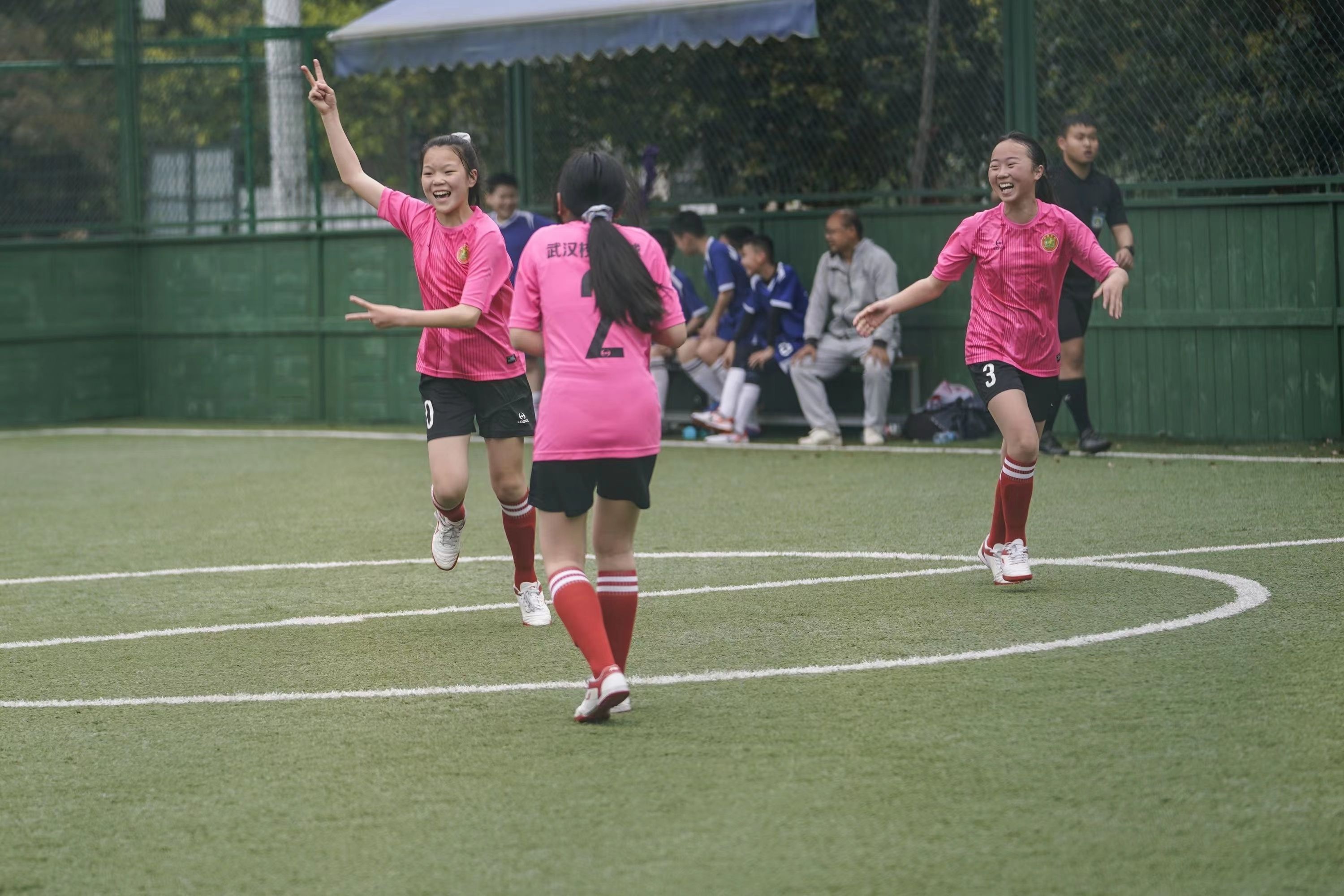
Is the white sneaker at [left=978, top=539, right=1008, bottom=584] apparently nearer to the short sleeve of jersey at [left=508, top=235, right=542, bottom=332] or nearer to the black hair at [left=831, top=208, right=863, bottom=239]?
the short sleeve of jersey at [left=508, top=235, right=542, bottom=332]

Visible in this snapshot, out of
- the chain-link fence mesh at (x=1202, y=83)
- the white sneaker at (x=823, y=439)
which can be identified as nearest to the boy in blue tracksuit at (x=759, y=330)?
the white sneaker at (x=823, y=439)

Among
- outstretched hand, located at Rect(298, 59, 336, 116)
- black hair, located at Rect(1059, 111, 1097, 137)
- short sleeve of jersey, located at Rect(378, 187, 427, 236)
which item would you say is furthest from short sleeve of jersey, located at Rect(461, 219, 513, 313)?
black hair, located at Rect(1059, 111, 1097, 137)

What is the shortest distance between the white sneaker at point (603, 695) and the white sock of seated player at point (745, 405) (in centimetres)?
959

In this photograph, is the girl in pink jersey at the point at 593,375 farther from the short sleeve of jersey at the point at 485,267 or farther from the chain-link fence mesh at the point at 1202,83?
the chain-link fence mesh at the point at 1202,83

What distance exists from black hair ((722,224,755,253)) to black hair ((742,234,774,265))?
113mm

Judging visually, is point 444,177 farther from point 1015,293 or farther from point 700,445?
point 700,445

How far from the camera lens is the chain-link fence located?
13.4 meters

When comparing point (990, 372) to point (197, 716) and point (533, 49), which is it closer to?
point (197, 716)

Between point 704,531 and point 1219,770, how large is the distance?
17.6 feet

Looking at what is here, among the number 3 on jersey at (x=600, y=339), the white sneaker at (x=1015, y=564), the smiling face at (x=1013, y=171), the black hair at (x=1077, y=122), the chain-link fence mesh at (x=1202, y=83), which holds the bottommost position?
the white sneaker at (x=1015, y=564)

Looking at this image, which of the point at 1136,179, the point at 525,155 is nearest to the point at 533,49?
the point at 525,155

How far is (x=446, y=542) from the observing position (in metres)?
7.95

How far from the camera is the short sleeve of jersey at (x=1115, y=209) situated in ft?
40.4

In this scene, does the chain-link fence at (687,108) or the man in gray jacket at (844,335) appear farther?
the man in gray jacket at (844,335)
